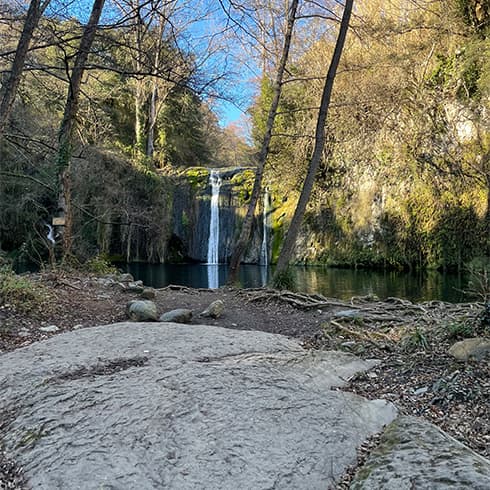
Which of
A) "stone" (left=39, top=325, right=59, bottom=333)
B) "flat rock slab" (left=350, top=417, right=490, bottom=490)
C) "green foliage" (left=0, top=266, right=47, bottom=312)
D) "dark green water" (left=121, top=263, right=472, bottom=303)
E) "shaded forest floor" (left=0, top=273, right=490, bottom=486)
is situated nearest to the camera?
"flat rock slab" (left=350, top=417, right=490, bottom=490)

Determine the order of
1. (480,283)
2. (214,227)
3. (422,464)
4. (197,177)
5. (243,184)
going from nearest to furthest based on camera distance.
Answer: (422,464)
(480,283)
(214,227)
(243,184)
(197,177)

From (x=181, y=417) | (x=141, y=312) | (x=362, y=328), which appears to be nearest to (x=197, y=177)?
(x=141, y=312)

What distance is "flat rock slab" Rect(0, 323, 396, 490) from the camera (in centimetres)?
171

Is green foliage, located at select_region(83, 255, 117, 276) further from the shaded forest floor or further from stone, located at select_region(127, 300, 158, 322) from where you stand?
stone, located at select_region(127, 300, 158, 322)

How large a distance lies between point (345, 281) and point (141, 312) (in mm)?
8884

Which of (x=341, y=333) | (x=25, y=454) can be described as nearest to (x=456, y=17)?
(x=341, y=333)

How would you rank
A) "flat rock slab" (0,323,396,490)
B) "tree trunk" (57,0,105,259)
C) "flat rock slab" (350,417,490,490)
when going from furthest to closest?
1. "tree trunk" (57,0,105,259)
2. "flat rock slab" (0,323,396,490)
3. "flat rock slab" (350,417,490,490)

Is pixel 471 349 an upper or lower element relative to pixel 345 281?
upper

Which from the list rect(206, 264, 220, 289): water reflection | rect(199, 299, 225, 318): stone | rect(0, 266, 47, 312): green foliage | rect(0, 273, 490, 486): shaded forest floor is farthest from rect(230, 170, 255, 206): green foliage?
rect(0, 266, 47, 312): green foliage

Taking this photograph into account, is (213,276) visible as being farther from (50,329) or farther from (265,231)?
(50,329)

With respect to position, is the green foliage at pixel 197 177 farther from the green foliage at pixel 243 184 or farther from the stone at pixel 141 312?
the stone at pixel 141 312

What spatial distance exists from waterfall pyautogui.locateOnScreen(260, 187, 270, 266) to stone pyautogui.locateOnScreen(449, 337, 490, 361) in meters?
16.3

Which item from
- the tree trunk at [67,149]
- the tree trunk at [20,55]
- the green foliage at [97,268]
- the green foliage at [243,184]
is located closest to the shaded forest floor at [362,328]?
the green foliage at [97,268]

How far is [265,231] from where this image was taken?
772 inches
